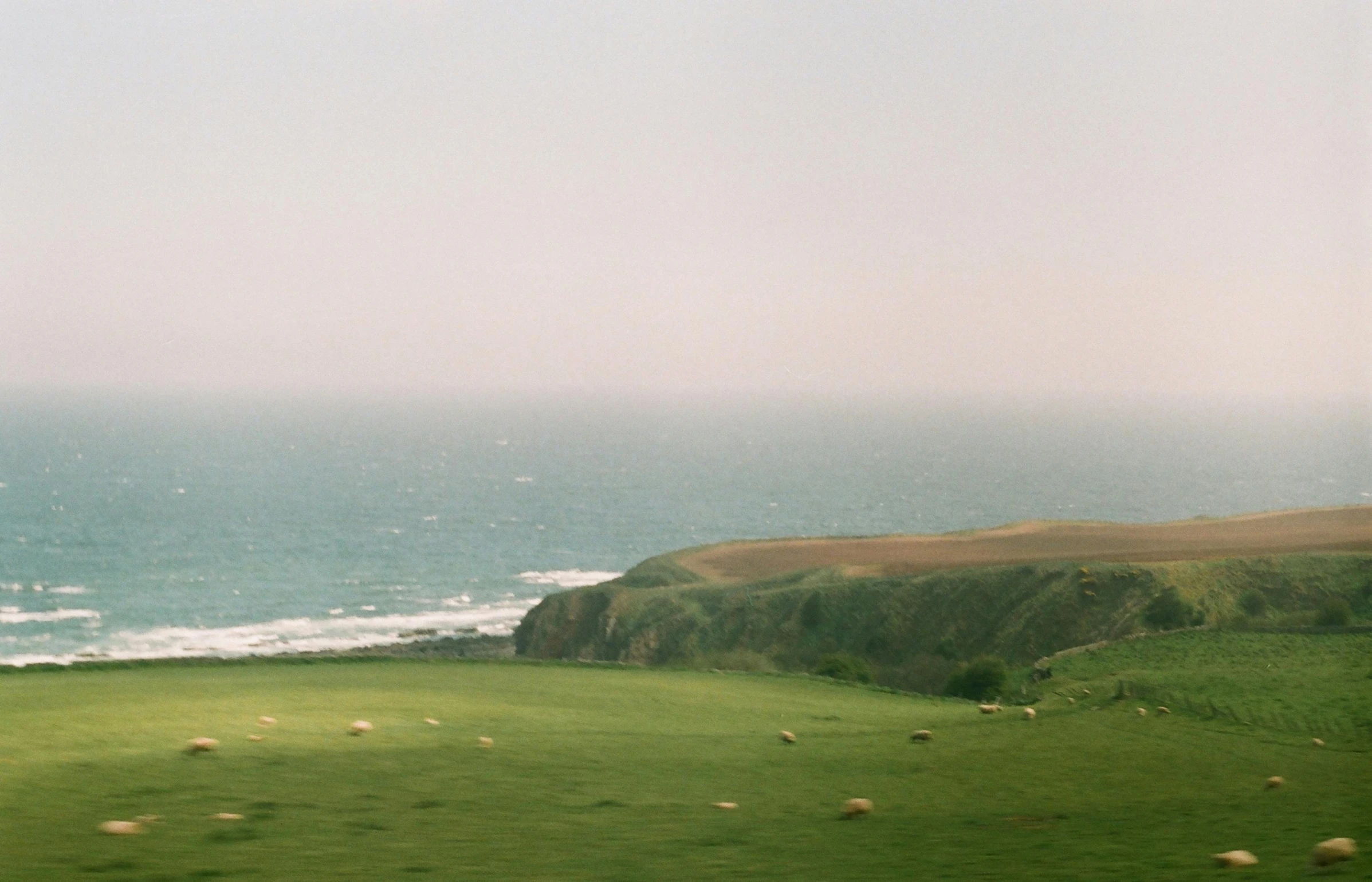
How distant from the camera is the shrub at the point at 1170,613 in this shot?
2381 centimetres

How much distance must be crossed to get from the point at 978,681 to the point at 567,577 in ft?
152

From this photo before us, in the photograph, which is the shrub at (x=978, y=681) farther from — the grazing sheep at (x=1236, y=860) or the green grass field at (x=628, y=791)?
the grazing sheep at (x=1236, y=860)

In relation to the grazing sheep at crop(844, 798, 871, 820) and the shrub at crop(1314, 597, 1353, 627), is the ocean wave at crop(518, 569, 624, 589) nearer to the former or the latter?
the shrub at crop(1314, 597, 1353, 627)

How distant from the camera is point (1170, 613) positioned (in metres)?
24.1

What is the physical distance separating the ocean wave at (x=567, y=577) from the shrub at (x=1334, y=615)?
40478 millimetres

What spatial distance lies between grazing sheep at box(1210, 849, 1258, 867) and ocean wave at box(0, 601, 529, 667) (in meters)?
38.9

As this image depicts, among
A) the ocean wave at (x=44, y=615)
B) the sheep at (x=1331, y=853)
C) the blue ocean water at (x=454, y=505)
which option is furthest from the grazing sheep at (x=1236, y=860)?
the ocean wave at (x=44, y=615)

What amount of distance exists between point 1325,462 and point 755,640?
328 ft

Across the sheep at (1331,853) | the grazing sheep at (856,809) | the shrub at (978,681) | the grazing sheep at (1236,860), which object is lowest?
the shrub at (978,681)

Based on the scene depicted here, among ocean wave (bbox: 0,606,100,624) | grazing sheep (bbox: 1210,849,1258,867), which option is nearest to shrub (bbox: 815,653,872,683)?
grazing sheep (bbox: 1210,849,1258,867)

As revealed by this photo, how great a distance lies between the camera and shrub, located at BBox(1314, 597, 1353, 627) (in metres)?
20.4

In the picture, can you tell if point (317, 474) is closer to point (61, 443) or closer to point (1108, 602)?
point (61, 443)

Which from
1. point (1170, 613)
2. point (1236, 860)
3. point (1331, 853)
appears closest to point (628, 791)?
point (1236, 860)

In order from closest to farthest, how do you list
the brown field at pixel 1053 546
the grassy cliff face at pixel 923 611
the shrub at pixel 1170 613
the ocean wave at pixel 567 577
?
the shrub at pixel 1170 613 → the grassy cliff face at pixel 923 611 → the brown field at pixel 1053 546 → the ocean wave at pixel 567 577
